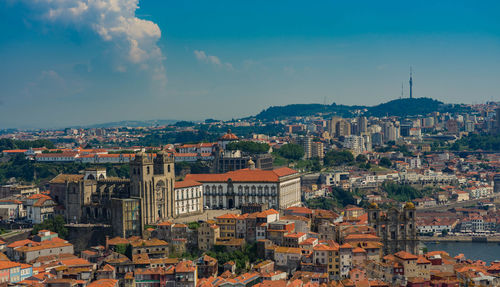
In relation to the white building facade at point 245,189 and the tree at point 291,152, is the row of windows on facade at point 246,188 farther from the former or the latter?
the tree at point 291,152

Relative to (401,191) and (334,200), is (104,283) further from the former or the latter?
(401,191)

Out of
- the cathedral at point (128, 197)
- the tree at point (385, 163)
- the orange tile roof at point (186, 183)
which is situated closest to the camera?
the cathedral at point (128, 197)

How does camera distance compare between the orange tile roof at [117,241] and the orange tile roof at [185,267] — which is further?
the orange tile roof at [117,241]

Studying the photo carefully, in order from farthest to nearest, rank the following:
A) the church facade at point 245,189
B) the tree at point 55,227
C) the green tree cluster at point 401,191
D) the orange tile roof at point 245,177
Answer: the green tree cluster at point 401,191
the orange tile roof at point 245,177
the church facade at point 245,189
the tree at point 55,227

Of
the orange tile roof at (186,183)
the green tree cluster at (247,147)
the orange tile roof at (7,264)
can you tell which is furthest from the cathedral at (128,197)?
the green tree cluster at (247,147)

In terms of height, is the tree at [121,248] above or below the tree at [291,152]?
below

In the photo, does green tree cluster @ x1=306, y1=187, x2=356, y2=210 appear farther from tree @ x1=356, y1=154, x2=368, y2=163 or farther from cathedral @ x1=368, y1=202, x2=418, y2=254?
cathedral @ x1=368, y1=202, x2=418, y2=254

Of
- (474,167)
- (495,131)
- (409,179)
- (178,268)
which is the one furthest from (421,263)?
(495,131)

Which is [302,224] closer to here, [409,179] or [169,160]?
[169,160]
